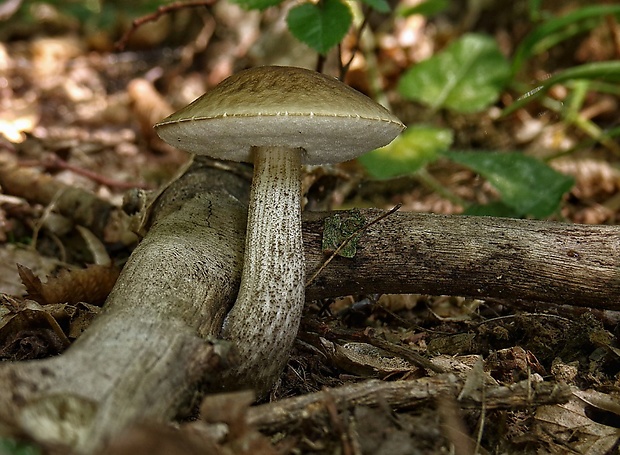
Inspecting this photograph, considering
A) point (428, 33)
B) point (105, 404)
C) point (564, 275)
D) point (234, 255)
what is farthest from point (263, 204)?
point (428, 33)

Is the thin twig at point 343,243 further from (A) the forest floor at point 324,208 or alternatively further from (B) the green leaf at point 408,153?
(B) the green leaf at point 408,153

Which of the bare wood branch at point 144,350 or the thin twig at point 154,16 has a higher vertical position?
the thin twig at point 154,16

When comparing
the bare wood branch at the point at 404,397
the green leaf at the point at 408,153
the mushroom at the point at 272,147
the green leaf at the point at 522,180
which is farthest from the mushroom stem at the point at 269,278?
the green leaf at the point at 522,180

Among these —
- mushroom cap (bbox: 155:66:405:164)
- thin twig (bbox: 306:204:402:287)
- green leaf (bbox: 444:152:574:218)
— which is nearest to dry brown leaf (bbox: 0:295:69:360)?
mushroom cap (bbox: 155:66:405:164)

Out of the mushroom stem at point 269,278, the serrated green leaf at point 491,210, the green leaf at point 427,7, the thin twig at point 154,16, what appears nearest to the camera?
the mushroom stem at point 269,278

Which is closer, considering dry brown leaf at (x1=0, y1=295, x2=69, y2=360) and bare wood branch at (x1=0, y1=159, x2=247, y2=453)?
bare wood branch at (x1=0, y1=159, x2=247, y2=453)

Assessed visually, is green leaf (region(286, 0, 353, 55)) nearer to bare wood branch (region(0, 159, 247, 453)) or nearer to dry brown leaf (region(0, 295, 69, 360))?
bare wood branch (region(0, 159, 247, 453))
